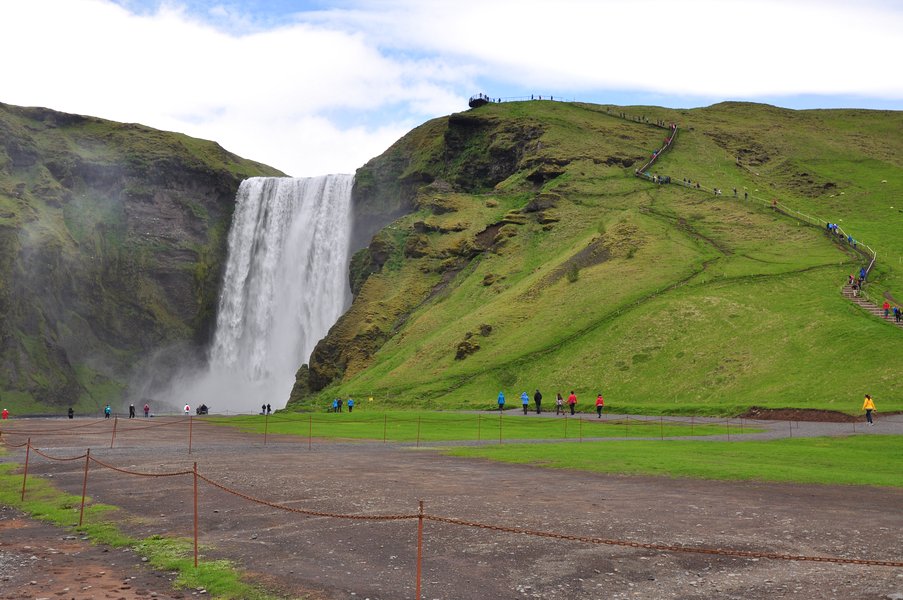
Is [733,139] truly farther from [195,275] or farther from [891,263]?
[195,275]

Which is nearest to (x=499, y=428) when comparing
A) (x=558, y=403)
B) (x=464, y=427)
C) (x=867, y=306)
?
(x=464, y=427)

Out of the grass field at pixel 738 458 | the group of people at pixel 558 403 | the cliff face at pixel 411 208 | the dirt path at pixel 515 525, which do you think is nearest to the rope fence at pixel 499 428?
the group of people at pixel 558 403

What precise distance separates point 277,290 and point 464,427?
258ft

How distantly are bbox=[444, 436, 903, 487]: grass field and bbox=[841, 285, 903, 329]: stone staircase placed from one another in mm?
28938

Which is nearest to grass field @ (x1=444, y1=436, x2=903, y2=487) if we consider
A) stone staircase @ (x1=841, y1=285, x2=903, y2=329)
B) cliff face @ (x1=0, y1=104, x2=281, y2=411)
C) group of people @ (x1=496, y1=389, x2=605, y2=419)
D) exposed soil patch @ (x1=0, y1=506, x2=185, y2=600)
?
exposed soil patch @ (x1=0, y1=506, x2=185, y2=600)

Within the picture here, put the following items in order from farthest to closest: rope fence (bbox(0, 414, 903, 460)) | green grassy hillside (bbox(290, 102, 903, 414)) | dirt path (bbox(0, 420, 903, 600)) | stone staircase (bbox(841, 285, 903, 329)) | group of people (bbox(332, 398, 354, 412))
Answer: group of people (bbox(332, 398, 354, 412))
stone staircase (bbox(841, 285, 903, 329))
green grassy hillside (bbox(290, 102, 903, 414))
rope fence (bbox(0, 414, 903, 460))
dirt path (bbox(0, 420, 903, 600))

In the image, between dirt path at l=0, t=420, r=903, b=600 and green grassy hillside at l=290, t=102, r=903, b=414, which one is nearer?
dirt path at l=0, t=420, r=903, b=600

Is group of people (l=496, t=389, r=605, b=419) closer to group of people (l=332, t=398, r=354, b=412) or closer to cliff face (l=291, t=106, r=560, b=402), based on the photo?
group of people (l=332, t=398, r=354, b=412)

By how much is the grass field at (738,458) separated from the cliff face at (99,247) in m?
97.5

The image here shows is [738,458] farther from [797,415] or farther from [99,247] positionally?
[99,247]

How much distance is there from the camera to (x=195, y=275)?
13725cm

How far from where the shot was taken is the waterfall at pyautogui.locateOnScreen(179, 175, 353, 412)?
387 feet

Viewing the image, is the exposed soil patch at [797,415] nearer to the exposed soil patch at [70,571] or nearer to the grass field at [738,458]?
the grass field at [738,458]

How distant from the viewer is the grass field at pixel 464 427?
1737 inches
